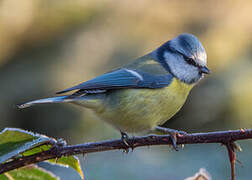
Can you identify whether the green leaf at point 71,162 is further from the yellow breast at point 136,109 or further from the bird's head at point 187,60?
the bird's head at point 187,60

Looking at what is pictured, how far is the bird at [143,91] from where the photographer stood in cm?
218

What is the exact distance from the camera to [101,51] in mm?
6945

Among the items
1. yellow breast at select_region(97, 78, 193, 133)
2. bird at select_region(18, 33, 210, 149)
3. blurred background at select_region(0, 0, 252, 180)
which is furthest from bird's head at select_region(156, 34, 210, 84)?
blurred background at select_region(0, 0, 252, 180)

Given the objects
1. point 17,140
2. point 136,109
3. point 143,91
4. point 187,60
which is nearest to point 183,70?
point 187,60

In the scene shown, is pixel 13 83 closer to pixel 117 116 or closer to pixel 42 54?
pixel 42 54

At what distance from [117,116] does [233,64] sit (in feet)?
15.4

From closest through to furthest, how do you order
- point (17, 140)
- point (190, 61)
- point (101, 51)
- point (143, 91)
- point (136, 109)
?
1. point (17, 140)
2. point (136, 109)
3. point (143, 91)
4. point (190, 61)
5. point (101, 51)

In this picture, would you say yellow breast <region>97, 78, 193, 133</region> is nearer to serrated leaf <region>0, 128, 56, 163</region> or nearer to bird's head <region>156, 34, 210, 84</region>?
bird's head <region>156, 34, 210, 84</region>

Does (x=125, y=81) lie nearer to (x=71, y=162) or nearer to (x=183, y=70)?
(x=183, y=70)

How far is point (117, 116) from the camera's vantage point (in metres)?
2.19

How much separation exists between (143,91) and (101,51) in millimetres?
4743

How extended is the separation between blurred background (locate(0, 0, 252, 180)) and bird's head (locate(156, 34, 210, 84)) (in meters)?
2.79

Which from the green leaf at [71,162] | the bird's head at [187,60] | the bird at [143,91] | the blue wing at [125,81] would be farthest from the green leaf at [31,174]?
the bird's head at [187,60]

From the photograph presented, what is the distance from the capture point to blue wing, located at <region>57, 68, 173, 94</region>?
2207 mm
